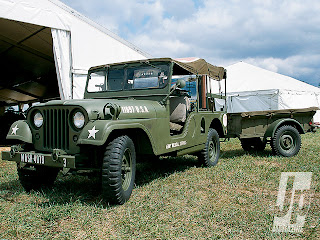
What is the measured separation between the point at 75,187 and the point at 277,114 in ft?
17.1

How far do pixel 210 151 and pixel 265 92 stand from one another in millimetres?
11283

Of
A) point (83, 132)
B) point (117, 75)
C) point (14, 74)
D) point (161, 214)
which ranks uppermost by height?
point (14, 74)

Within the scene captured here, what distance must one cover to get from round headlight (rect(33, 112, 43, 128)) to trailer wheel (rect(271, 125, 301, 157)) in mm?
5323

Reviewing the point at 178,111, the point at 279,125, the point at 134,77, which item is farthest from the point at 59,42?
the point at 279,125

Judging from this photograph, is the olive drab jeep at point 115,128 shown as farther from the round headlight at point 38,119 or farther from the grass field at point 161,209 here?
the grass field at point 161,209

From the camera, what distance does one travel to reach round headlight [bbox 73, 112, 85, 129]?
3.55m

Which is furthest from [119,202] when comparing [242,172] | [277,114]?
[277,114]

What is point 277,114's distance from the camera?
728 cm

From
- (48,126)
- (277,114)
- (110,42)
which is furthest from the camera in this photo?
(110,42)

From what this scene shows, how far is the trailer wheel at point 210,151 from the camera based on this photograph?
5.98 meters

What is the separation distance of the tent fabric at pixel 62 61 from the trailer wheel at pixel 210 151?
4556mm

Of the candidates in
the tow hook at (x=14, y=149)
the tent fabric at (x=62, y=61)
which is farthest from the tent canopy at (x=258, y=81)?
the tow hook at (x=14, y=149)

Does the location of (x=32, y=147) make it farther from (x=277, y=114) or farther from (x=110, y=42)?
(x=110, y=42)

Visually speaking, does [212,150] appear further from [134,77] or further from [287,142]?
[134,77]
